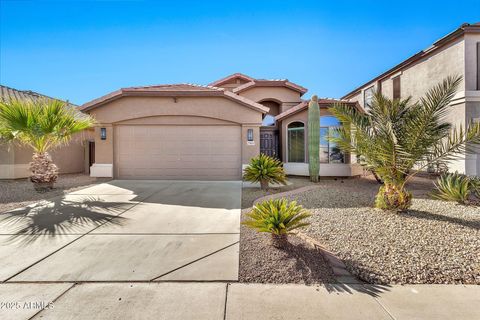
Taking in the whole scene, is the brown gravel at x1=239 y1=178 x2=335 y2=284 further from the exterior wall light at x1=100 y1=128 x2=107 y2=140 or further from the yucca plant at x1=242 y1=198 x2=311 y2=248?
the exterior wall light at x1=100 y1=128 x2=107 y2=140

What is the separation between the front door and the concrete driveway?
22.7 ft

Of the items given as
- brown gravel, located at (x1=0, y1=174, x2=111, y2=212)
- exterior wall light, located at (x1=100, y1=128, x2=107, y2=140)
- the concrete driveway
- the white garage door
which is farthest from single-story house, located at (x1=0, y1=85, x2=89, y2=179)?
the concrete driveway

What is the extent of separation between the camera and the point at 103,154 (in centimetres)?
1117

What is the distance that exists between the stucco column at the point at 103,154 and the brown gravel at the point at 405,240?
9.32 metres

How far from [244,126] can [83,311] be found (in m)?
9.38

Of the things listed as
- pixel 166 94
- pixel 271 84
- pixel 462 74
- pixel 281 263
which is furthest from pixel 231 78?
pixel 281 263

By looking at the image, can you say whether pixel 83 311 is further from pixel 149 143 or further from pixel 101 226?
pixel 149 143

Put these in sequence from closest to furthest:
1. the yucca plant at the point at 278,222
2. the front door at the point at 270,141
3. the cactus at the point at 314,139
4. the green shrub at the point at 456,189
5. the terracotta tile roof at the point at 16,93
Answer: the yucca plant at the point at 278,222 → the green shrub at the point at 456,189 → the cactus at the point at 314,139 → the terracotta tile roof at the point at 16,93 → the front door at the point at 270,141

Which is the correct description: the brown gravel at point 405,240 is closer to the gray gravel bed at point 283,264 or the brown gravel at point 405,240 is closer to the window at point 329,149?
the gray gravel bed at point 283,264

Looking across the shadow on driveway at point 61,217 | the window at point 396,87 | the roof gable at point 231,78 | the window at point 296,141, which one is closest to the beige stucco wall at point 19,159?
the shadow on driveway at point 61,217

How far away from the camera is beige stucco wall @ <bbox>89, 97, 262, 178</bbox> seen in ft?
36.7

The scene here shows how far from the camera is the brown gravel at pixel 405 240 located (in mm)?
3395

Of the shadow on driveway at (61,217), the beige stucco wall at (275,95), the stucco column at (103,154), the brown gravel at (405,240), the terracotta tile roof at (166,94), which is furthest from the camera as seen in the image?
the beige stucco wall at (275,95)

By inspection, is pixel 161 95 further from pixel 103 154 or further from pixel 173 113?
pixel 103 154
